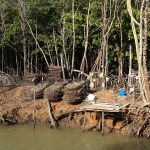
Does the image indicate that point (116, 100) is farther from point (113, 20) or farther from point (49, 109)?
point (113, 20)

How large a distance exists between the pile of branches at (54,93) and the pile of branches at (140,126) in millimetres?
3091

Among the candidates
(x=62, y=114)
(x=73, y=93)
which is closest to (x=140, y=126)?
(x=73, y=93)

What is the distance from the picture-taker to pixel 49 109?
11969mm

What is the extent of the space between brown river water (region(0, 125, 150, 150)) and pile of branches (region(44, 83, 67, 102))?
1.09m

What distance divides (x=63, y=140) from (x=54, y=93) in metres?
2.12

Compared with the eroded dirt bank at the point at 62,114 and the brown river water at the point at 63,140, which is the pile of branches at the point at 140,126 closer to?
the brown river water at the point at 63,140

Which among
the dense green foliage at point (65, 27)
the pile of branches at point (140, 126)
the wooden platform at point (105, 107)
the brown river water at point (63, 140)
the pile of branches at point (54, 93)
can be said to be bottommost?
the brown river water at point (63, 140)

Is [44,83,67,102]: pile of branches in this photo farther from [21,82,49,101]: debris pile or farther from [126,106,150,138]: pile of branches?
[126,106,150,138]: pile of branches

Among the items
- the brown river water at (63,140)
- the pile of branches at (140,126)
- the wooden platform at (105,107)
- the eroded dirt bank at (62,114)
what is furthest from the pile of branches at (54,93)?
the pile of branches at (140,126)

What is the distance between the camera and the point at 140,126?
10.2 meters

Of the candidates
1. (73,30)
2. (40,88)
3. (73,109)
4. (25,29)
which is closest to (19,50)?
(25,29)

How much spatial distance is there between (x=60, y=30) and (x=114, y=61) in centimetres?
333

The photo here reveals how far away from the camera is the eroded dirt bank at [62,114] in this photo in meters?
11.0

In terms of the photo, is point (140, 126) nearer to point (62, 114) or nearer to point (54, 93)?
point (62, 114)
